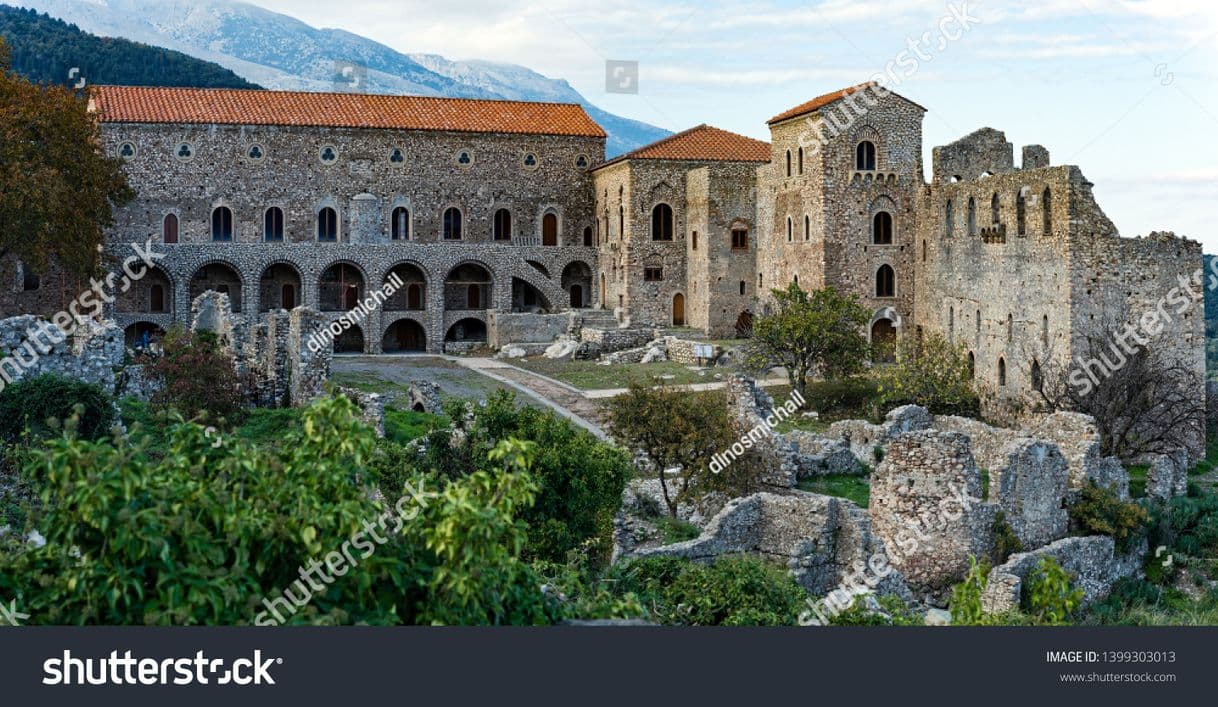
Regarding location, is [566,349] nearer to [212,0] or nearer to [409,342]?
[409,342]

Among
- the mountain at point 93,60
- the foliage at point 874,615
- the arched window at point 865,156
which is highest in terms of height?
the mountain at point 93,60

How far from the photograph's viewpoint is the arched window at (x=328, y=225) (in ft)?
176

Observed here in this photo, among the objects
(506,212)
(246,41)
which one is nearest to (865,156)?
(506,212)

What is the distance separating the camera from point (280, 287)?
177ft

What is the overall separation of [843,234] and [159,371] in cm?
2510

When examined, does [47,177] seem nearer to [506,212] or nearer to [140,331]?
[140,331]

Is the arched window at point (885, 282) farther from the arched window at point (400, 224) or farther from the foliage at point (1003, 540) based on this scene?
the foliage at point (1003, 540)

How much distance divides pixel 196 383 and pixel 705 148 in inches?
1308

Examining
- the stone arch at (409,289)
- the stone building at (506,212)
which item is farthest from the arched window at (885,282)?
the stone arch at (409,289)

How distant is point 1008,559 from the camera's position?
1895 centimetres

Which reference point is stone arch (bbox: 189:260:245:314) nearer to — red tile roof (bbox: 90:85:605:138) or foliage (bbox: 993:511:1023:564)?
red tile roof (bbox: 90:85:605:138)

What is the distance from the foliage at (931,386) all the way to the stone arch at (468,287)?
80.3ft

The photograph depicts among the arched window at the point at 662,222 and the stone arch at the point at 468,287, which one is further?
the stone arch at the point at 468,287

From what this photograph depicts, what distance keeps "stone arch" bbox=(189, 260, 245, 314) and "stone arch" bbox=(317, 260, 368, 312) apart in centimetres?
336
